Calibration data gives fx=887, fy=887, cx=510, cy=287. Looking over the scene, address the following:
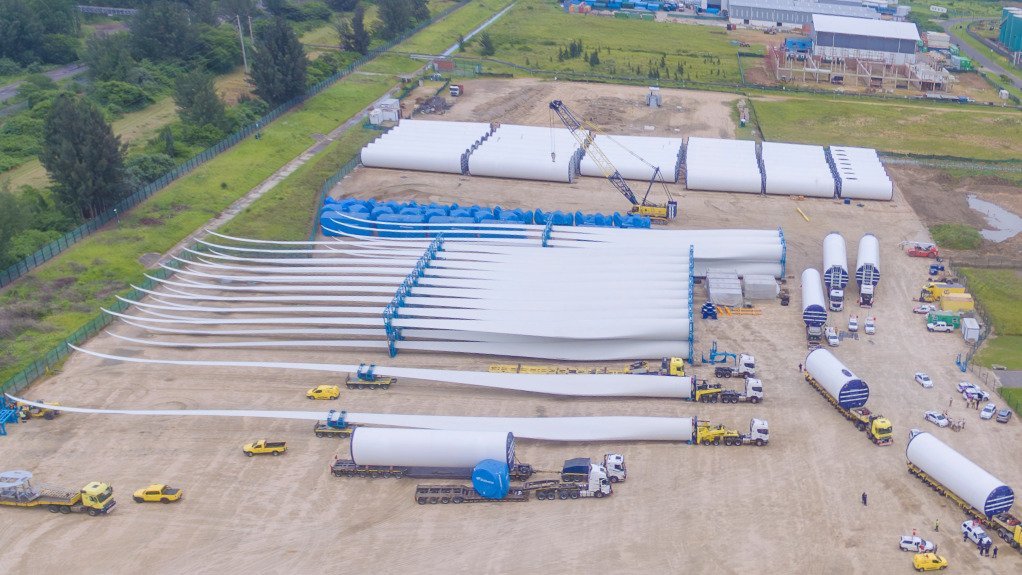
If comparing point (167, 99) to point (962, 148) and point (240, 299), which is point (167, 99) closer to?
point (240, 299)

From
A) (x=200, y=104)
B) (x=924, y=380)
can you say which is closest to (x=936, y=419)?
(x=924, y=380)

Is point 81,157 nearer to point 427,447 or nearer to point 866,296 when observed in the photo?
point 427,447

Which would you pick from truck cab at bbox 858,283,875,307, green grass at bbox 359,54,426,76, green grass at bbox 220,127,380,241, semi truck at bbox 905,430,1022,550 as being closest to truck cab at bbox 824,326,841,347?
truck cab at bbox 858,283,875,307

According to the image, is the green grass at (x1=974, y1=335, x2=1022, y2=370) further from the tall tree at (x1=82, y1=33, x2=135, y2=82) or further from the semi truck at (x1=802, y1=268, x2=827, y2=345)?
the tall tree at (x1=82, y1=33, x2=135, y2=82)

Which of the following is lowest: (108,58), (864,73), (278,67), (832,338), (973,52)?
(832,338)

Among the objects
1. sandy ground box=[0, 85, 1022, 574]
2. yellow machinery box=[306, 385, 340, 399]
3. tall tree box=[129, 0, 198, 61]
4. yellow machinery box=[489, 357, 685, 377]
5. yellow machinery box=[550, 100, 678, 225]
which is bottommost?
sandy ground box=[0, 85, 1022, 574]

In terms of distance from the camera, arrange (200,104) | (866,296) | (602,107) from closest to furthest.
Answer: (866,296) → (200,104) → (602,107)

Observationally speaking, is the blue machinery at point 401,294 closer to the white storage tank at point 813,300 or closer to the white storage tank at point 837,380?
the white storage tank at point 837,380
